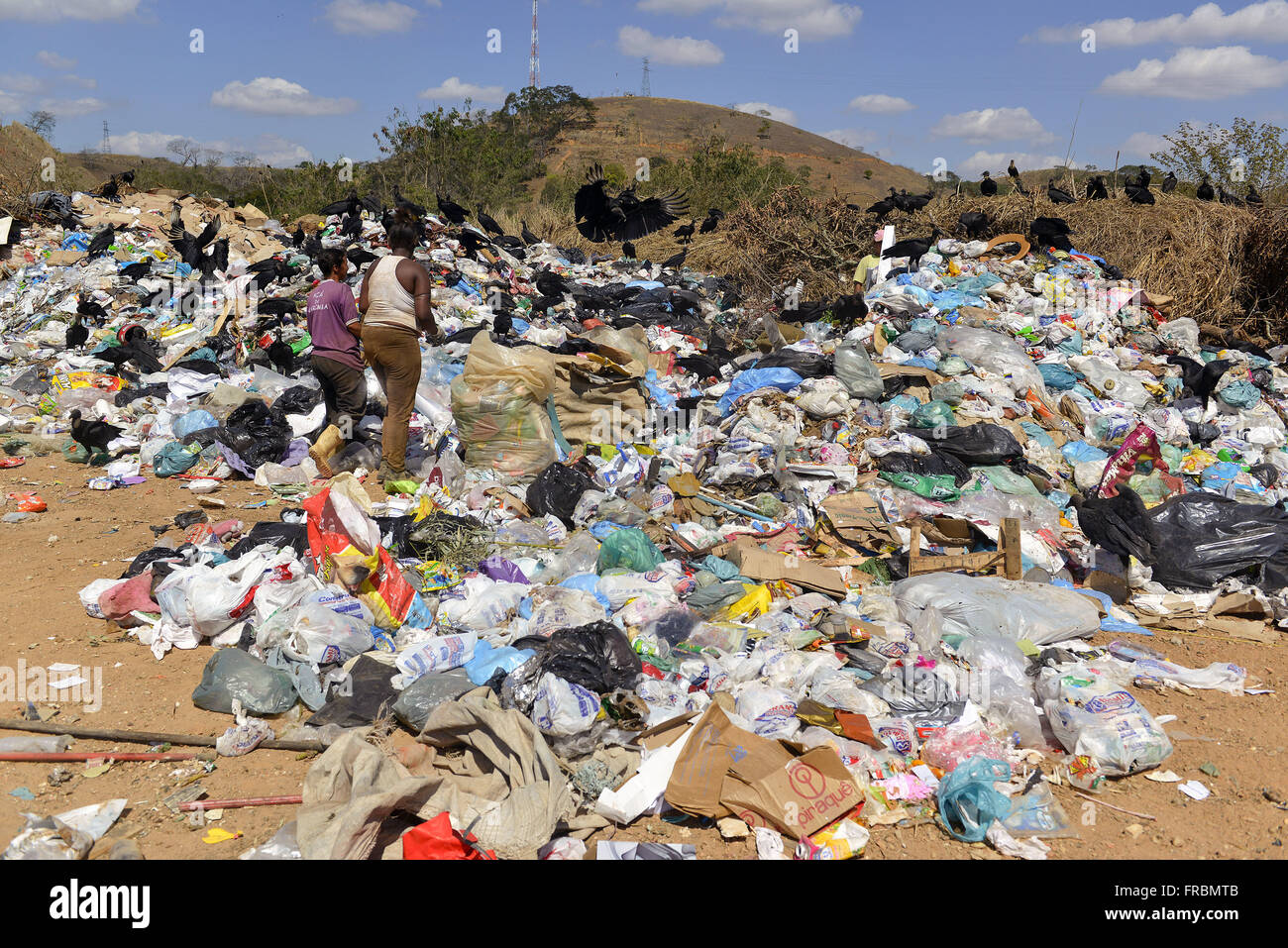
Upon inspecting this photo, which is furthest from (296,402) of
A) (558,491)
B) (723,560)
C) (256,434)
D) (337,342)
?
(723,560)

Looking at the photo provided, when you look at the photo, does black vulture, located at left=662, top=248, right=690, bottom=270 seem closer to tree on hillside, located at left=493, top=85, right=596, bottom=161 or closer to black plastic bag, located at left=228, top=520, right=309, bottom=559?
black plastic bag, located at left=228, top=520, right=309, bottom=559

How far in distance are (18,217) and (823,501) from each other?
33.7 feet

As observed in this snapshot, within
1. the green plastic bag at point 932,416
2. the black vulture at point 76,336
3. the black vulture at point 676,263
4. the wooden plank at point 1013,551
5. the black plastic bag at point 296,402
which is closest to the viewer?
the wooden plank at point 1013,551

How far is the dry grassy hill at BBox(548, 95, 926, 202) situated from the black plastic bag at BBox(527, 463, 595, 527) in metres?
30.8

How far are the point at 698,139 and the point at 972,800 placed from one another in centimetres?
3574

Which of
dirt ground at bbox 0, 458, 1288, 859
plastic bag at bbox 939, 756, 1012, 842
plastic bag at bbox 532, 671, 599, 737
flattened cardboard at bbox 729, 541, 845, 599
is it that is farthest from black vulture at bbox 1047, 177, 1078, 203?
plastic bag at bbox 532, 671, 599, 737

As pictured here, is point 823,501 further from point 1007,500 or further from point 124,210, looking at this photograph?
point 124,210

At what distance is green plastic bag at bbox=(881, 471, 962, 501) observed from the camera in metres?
4.28

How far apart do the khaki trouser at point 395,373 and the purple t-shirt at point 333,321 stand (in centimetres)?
26

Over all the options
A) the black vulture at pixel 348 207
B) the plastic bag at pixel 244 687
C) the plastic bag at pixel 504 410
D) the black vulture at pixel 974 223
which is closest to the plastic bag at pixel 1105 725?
the plastic bag at pixel 244 687

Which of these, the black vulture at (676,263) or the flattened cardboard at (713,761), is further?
the black vulture at (676,263)

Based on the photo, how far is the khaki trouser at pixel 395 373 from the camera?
4461 mm

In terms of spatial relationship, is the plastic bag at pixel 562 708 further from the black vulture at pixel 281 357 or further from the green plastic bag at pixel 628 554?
the black vulture at pixel 281 357

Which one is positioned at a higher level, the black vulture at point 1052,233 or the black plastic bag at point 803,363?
the black vulture at point 1052,233
